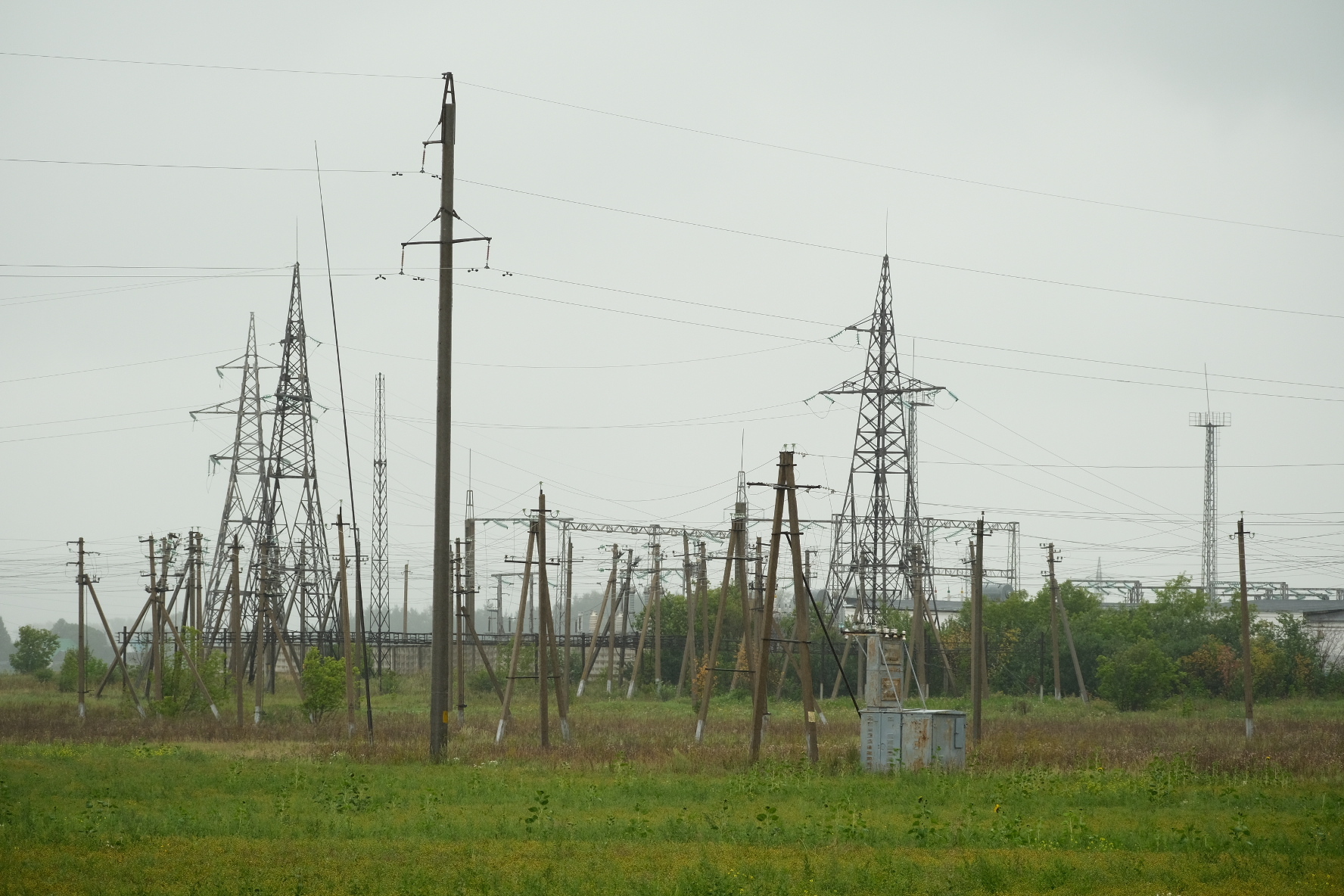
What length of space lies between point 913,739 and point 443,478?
35.0 feet

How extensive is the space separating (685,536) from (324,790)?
135 feet

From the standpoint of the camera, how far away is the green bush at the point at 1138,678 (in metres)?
52.5

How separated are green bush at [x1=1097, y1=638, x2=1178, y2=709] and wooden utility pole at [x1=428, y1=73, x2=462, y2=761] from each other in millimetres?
35250

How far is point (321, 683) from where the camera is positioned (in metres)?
38.7

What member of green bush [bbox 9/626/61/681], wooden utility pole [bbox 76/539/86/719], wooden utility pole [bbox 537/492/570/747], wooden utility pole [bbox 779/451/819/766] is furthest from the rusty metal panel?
green bush [bbox 9/626/61/681]

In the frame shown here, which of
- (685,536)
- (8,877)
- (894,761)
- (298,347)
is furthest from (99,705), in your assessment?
(8,877)

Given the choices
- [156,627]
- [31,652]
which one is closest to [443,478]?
[156,627]

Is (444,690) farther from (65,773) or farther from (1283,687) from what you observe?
(1283,687)

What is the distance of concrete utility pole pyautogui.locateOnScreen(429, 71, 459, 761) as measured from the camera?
25.3 m

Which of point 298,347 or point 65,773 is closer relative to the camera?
point 65,773

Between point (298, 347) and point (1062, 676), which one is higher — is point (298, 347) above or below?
above

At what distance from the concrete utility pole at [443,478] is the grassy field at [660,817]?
4.09 ft

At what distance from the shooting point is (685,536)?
200ft

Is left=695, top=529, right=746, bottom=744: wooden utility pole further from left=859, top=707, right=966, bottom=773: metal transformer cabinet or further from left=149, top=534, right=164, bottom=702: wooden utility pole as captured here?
left=149, top=534, right=164, bottom=702: wooden utility pole
